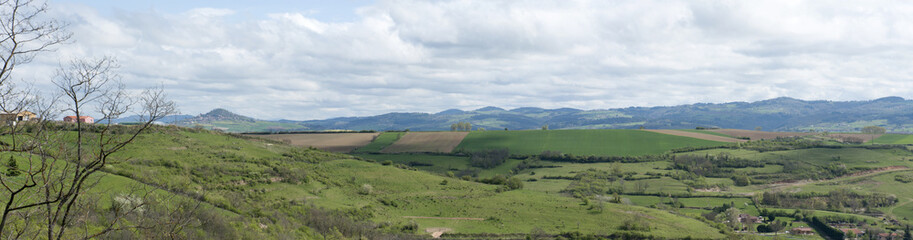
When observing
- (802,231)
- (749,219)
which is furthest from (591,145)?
(802,231)

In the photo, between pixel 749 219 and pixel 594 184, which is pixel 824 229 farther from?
pixel 594 184

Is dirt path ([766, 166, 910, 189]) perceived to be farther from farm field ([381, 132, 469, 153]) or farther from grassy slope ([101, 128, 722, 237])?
farm field ([381, 132, 469, 153])

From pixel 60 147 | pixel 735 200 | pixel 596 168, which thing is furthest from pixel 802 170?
pixel 60 147

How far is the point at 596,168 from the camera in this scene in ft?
522

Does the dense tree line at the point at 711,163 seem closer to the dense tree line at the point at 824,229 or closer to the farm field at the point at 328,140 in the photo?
the dense tree line at the point at 824,229

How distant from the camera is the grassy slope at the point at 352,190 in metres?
67.2

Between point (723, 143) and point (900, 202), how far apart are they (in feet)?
208

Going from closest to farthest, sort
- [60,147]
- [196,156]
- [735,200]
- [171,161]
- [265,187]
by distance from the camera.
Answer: [60,147]
[171,161]
[265,187]
[196,156]
[735,200]

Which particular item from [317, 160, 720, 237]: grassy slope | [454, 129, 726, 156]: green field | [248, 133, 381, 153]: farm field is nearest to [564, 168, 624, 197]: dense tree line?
[317, 160, 720, 237]: grassy slope

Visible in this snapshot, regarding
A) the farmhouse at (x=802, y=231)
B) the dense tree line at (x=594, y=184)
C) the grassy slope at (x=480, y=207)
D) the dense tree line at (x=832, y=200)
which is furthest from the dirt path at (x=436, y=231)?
the dense tree line at (x=832, y=200)

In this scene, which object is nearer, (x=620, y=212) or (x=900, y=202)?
(x=620, y=212)

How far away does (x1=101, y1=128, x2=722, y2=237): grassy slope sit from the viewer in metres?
67.2

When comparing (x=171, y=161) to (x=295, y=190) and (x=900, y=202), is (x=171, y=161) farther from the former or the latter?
(x=900, y=202)

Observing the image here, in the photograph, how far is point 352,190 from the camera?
8800 centimetres
